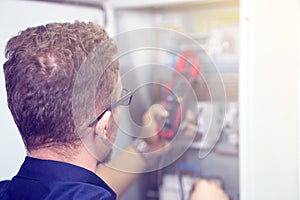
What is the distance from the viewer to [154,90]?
1.55m

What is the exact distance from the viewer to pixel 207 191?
133cm

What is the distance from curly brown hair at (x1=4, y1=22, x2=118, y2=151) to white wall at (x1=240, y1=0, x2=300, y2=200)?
34 cm

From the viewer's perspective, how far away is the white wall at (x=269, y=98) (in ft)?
3.55

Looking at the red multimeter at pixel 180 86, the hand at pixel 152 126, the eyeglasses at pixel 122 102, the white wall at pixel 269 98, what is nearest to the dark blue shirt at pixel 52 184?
the eyeglasses at pixel 122 102

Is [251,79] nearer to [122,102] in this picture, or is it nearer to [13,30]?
[122,102]

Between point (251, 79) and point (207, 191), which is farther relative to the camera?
point (207, 191)

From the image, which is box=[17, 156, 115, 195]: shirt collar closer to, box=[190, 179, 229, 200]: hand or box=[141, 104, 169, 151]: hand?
box=[141, 104, 169, 151]: hand

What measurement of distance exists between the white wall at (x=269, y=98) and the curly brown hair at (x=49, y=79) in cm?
34

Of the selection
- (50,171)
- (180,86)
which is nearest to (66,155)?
(50,171)

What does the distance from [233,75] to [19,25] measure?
677 millimetres

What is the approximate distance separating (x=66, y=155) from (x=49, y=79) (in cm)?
17

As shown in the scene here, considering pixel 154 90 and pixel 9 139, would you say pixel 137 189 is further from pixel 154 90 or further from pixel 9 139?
pixel 9 139

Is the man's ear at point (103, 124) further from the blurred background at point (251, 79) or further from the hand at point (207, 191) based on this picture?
the hand at point (207, 191)

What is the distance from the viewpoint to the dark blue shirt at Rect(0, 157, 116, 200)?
87cm
